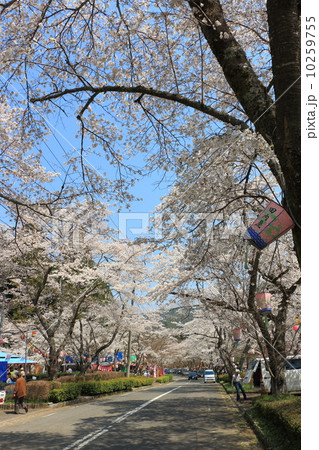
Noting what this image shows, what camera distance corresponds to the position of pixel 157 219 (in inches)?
393

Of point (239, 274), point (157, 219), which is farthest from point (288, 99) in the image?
point (239, 274)

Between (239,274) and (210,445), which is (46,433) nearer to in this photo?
(210,445)

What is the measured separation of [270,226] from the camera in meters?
4.39

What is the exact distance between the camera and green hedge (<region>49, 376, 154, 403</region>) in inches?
660

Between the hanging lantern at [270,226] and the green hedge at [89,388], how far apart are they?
594 inches

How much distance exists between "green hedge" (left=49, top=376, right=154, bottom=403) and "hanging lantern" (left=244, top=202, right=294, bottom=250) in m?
15.1

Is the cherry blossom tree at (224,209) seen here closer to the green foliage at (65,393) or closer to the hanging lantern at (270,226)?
the hanging lantern at (270,226)

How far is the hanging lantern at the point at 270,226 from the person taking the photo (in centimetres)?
415

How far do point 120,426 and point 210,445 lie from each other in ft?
10.7

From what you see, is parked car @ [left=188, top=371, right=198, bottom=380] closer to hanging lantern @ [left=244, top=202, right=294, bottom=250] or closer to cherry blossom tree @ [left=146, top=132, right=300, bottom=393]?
cherry blossom tree @ [left=146, top=132, right=300, bottom=393]

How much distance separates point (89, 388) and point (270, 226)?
1973cm

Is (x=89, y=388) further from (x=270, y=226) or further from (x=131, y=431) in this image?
(x=270, y=226)

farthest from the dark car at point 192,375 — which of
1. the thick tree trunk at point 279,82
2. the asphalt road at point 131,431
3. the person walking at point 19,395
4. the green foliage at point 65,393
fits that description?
the thick tree trunk at point 279,82

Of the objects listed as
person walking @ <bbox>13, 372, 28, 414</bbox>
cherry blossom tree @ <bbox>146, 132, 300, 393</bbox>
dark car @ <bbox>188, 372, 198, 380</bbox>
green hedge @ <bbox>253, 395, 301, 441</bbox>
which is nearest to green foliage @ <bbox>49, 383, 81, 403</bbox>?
person walking @ <bbox>13, 372, 28, 414</bbox>
